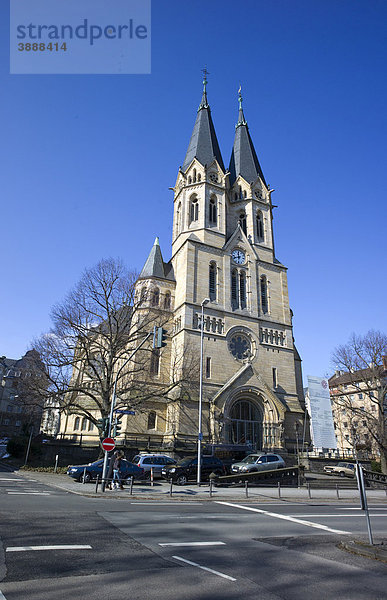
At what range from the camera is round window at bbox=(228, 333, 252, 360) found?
1496 inches

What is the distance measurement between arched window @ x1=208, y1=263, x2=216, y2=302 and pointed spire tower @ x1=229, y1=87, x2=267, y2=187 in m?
15.9

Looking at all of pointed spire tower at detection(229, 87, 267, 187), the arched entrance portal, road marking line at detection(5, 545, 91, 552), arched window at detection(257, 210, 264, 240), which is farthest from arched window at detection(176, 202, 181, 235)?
road marking line at detection(5, 545, 91, 552)

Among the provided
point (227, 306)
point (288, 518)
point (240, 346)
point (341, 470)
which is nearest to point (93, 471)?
point (288, 518)

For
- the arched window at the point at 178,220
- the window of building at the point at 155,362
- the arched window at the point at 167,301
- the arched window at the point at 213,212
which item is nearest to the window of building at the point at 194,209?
the arched window at the point at 213,212

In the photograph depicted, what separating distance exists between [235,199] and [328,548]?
46.0 meters

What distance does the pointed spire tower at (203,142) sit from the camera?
4875 cm

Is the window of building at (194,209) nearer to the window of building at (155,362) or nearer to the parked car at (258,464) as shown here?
the window of building at (155,362)

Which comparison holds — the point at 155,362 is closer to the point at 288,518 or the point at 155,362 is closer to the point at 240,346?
the point at 240,346

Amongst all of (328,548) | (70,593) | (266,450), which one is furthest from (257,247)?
(70,593)

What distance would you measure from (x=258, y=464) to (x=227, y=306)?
17996 mm

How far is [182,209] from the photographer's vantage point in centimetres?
4631

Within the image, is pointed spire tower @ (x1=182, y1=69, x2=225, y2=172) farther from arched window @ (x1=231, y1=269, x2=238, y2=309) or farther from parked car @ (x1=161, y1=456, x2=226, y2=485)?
parked car @ (x1=161, y1=456, x2=226, y2=485)

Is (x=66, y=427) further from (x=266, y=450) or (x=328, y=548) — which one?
(x=328, y=548)

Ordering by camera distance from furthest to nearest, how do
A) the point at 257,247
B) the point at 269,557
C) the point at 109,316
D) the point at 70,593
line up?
the point at 257,247
the point at 109,316
the point at 269,557
the point at 70,593
